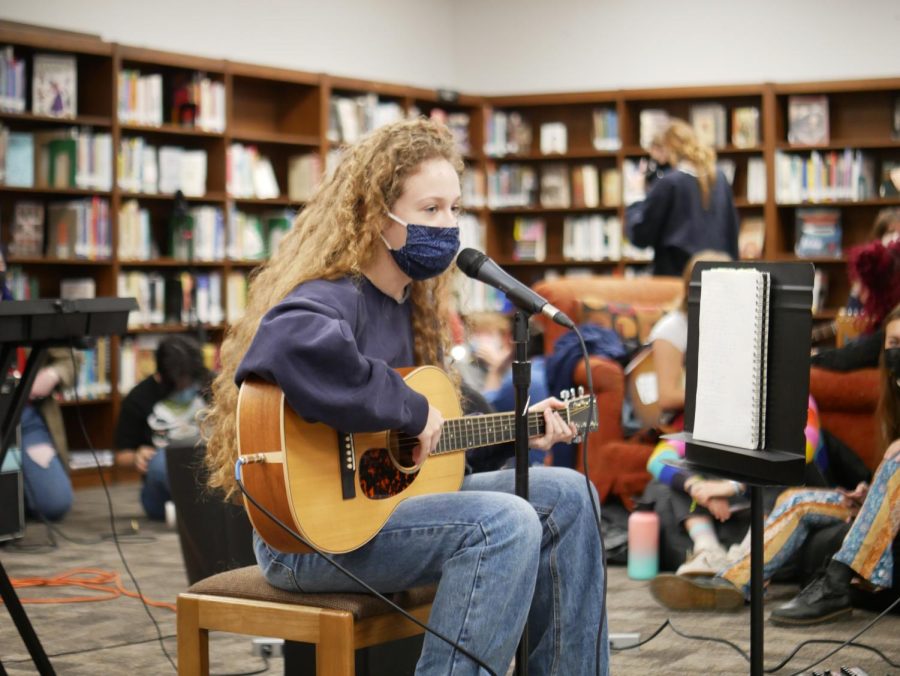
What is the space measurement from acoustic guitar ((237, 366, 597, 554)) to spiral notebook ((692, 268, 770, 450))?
515 mm

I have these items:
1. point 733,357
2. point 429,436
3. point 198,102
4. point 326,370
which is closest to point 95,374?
point 198,102

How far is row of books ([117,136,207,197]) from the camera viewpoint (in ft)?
22.6

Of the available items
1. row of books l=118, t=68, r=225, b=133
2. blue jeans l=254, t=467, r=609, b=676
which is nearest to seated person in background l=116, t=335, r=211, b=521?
row of books l=118, t=68, r=225, b=133

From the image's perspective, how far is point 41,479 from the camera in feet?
18.0

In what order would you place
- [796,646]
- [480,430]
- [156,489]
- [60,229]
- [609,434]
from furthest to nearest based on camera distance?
[60,229] → [156,489] → [609,434] → [796,646] → [480,430]

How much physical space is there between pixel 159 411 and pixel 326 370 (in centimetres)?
378

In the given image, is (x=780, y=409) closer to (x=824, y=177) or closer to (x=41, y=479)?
(x=41, y=479)

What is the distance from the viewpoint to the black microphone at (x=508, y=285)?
223 centimetres

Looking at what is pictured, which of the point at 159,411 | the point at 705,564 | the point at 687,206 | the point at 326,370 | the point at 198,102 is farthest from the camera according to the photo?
the point at 198,102

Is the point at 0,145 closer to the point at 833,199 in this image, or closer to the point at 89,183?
the point at 89,183

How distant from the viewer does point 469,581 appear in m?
2.14

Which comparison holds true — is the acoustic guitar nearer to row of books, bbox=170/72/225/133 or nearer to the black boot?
the black boot

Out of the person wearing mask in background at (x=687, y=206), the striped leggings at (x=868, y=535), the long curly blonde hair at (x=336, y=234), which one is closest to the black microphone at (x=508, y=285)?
the long curly blonde hair at (x=336, y=234)

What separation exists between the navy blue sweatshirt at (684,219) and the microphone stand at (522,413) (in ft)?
13.9
